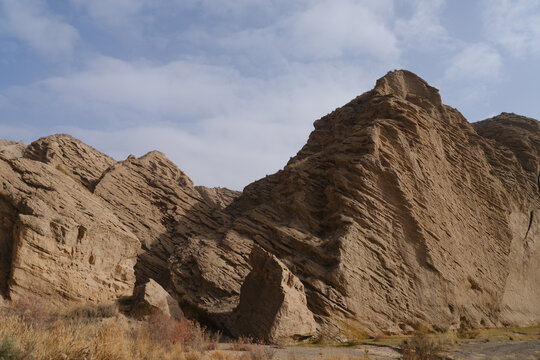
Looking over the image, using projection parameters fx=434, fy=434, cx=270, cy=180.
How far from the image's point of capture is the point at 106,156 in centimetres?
3216

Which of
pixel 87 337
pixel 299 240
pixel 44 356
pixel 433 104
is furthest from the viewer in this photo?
pixel 433 104

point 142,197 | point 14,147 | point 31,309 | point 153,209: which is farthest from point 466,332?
point 14,147

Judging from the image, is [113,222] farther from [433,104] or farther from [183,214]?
[433,104]

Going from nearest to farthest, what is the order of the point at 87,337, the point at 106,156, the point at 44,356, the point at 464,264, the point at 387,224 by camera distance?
1. the point at 44,356
2. the point at 87,337
3. the point at 387,224
4. the point at 464,264
5. the point at 106,156

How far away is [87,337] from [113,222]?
1165cm

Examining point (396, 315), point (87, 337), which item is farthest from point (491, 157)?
point (87, 337)

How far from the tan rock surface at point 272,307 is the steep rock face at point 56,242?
588 cm

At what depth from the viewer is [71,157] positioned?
28984mm

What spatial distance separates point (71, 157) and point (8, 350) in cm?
2234

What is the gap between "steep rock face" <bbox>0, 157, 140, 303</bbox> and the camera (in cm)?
1689

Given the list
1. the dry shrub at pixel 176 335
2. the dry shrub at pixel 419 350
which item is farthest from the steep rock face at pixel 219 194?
the dry shrub at pixel 419 350

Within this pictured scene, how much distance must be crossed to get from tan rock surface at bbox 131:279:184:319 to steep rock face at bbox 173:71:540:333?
2.80 metres

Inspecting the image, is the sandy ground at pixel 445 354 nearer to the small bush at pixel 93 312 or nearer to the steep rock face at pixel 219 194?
the small bush at pixel 93 312

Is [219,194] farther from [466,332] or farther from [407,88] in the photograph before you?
[466,332]
